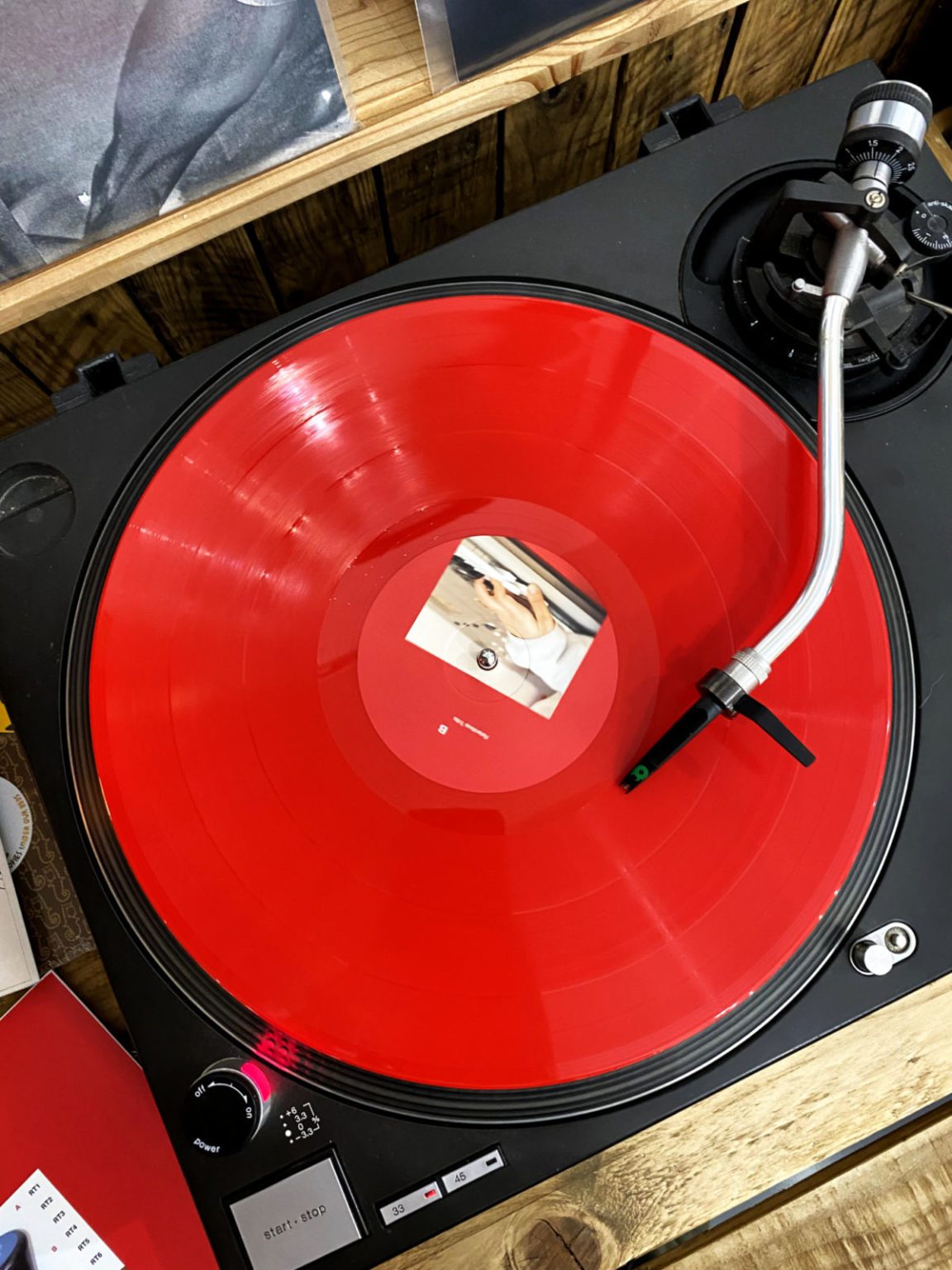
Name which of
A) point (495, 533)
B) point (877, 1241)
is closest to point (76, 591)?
point (495, 533)

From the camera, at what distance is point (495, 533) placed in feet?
2.28

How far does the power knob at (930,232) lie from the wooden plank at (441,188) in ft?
1.39

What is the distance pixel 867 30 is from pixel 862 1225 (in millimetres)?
1095

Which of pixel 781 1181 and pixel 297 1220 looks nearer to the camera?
pixel 297 1220

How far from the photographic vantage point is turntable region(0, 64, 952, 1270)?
0.61 meters

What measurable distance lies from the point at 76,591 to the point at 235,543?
0.40 feet

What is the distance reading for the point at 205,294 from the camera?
3.10ft

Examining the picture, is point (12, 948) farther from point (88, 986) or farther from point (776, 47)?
point (776, 47)

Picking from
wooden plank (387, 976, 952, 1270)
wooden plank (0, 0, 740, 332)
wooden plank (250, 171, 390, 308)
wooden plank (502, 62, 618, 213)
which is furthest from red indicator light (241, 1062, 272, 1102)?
wooden plank (502, 62, 618, 213)

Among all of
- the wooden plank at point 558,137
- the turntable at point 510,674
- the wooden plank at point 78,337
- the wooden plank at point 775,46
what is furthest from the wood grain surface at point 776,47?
the wooden plank at point 78,337

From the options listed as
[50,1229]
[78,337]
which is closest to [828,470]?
[78,337]

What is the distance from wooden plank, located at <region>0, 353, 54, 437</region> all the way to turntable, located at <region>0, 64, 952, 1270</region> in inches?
10.0

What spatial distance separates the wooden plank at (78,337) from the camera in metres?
0.89

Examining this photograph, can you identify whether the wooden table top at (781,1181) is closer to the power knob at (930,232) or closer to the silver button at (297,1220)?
the silver button at (297,1220)
